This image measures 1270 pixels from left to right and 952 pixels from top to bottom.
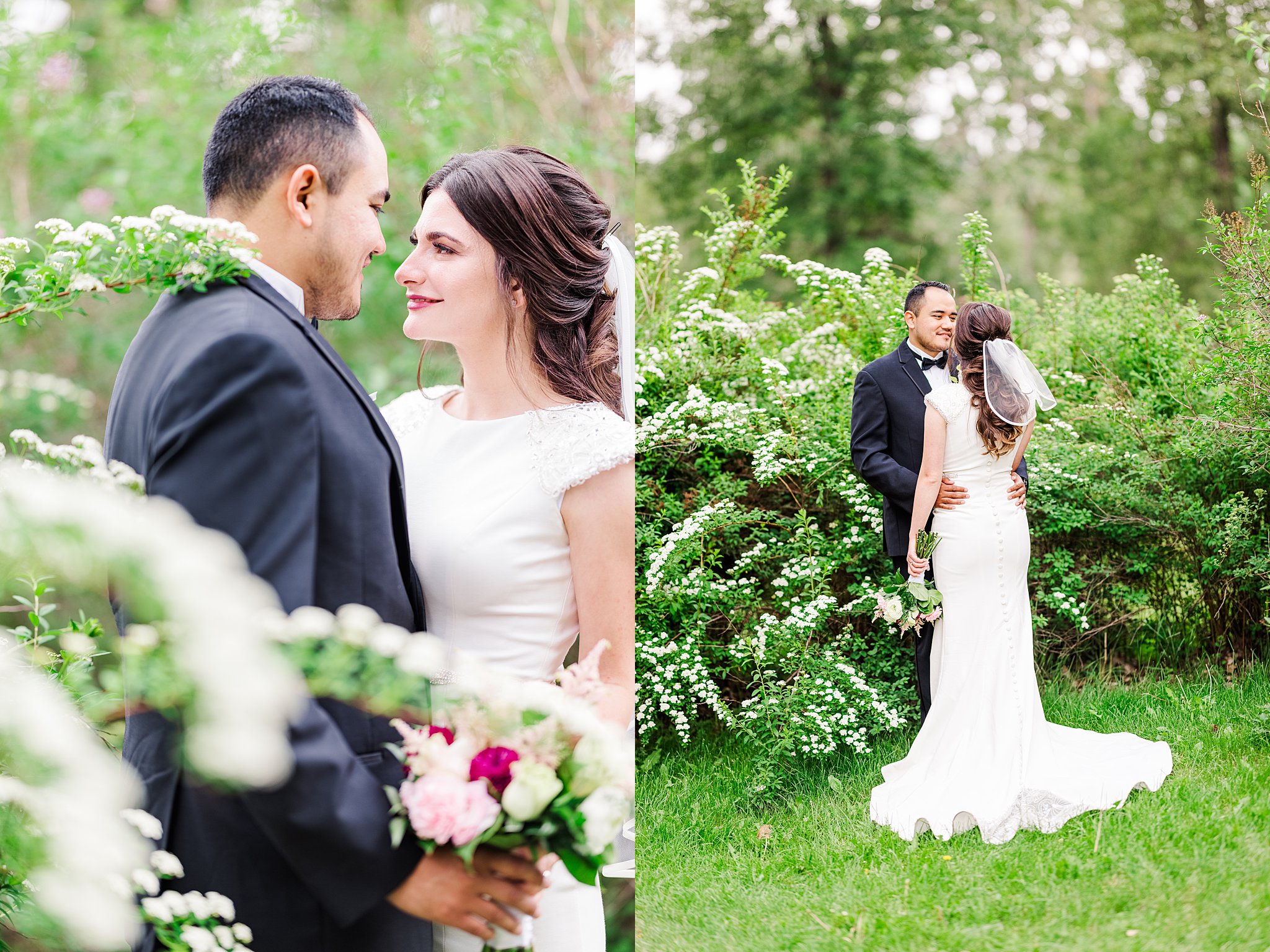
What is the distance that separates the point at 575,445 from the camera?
2141 millimetres

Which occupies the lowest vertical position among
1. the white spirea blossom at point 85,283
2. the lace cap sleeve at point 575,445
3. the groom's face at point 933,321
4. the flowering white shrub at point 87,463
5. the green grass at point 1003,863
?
the green grass at point 1003,863

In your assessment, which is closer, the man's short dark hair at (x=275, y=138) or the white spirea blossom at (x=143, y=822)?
the white spirea blossom at (x=143, y=822)

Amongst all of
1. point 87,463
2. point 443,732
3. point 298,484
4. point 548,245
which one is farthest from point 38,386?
point 443,732

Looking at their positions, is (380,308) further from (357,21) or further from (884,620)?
(884,620)

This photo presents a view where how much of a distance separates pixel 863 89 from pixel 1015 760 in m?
10.5

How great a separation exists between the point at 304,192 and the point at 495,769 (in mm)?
1167

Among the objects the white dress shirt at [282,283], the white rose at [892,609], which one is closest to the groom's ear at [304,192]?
the white dress shirt at [282,283]

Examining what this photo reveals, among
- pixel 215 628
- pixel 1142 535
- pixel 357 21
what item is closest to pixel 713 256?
pixel 1142 535

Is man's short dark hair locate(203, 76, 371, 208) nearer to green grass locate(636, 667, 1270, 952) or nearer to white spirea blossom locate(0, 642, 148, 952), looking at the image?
white spirea blossom locate(0, 642, 148, 952)

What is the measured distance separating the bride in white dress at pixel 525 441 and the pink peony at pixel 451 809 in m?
0.54

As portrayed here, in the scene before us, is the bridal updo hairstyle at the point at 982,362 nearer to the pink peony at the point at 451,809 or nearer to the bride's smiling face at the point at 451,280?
the bride's smiling face at the point at 451,280

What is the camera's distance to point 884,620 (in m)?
4.16

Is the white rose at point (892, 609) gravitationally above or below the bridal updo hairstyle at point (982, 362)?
below

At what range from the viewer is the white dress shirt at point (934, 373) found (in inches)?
147
